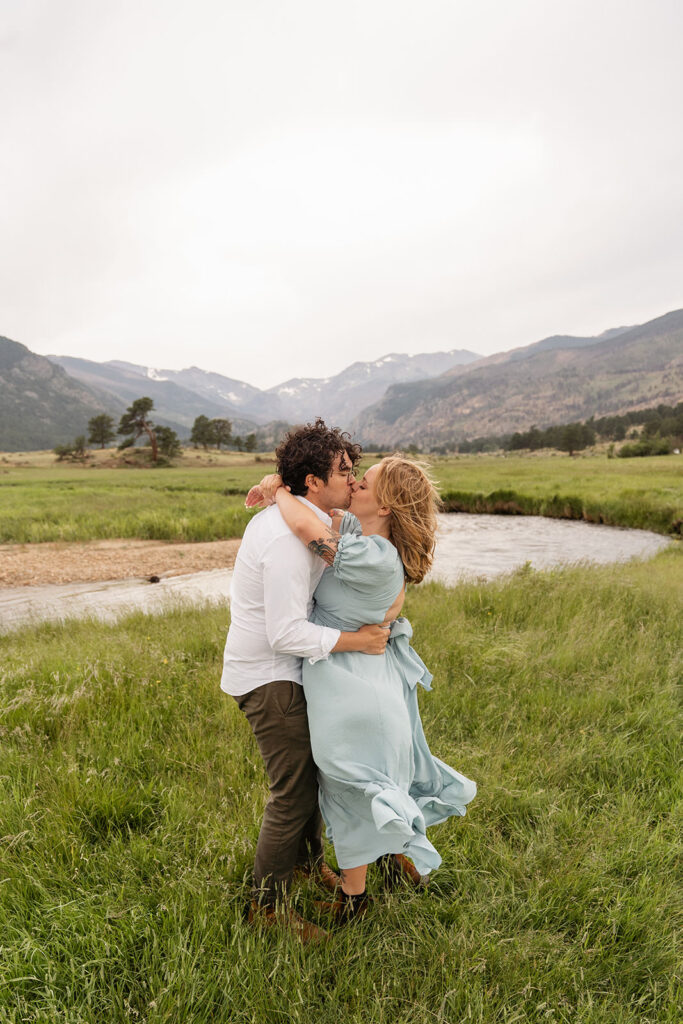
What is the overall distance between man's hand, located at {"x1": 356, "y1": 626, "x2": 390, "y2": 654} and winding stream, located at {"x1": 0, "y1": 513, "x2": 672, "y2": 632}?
30.6 ft

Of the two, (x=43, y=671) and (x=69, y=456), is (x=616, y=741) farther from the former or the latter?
(x=69, y=456)

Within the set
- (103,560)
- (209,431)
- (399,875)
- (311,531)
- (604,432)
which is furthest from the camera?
(604,432)

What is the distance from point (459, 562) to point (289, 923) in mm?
16985

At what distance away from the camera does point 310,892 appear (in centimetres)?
295

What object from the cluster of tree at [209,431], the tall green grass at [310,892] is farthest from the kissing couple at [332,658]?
the cluster of tree at [209,431]

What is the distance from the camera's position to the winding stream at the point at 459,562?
12.5 metres

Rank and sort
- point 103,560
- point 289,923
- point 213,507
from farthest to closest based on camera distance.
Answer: point 213,507
point 103,560
point 289,923

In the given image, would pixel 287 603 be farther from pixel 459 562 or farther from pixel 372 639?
pixel 459 562

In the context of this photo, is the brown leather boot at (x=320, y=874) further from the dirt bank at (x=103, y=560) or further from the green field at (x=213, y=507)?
the green field at (x=213, y=507)

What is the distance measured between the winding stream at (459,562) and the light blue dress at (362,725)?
9.17 m

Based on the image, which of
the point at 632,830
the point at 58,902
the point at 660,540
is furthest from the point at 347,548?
the point at 660,540

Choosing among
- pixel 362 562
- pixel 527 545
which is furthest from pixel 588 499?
pixel 362 562

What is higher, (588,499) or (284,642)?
(284,642)

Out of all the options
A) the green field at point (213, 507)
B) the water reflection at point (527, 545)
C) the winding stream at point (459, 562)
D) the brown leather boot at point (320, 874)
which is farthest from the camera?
the green field at point (213, 507)
